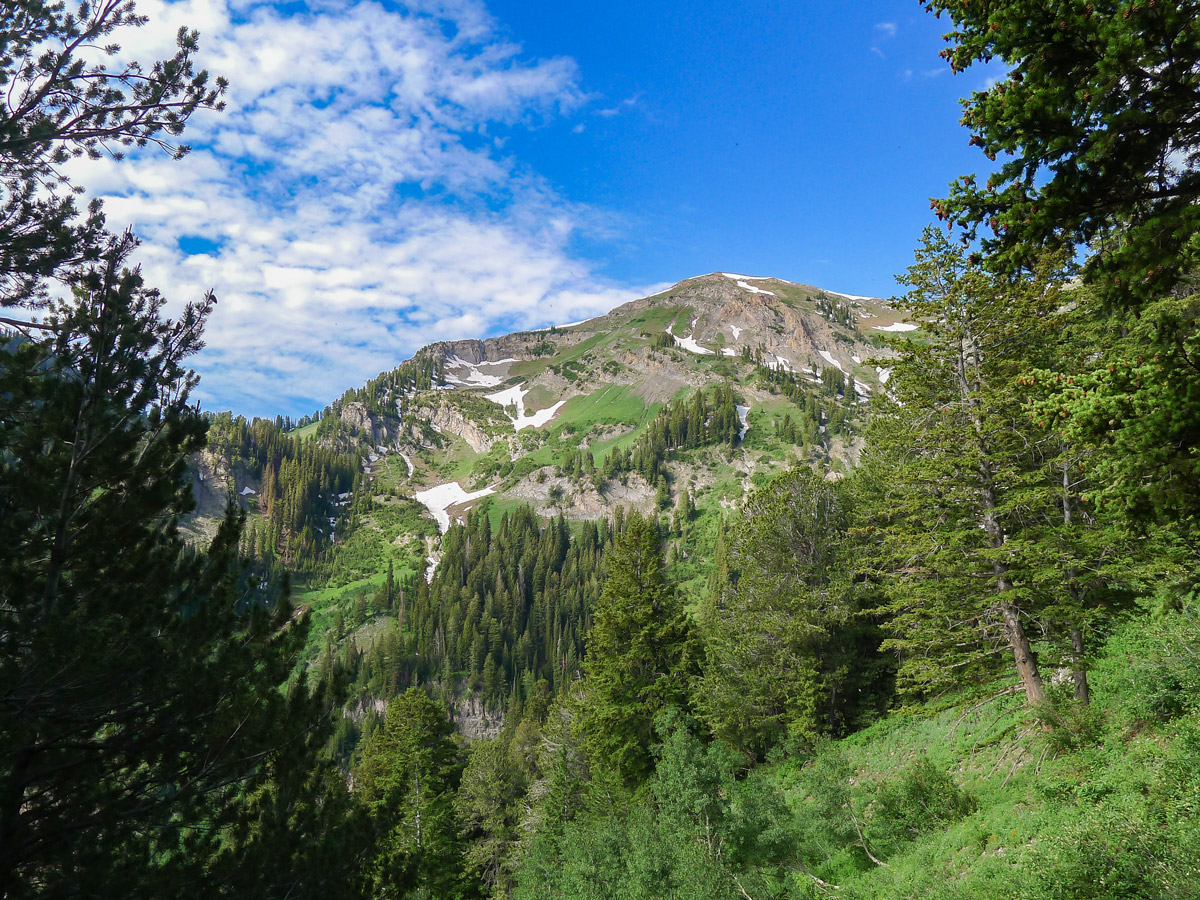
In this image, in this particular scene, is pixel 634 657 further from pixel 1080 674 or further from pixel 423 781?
pixel 423 781

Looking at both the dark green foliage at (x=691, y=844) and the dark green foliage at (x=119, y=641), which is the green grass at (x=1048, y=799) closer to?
the dark green foliage at (x=691, y=844)

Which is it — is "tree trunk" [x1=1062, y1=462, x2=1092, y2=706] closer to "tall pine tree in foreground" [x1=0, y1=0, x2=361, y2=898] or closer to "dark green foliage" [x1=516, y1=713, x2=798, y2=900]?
"dark green foliage" [x1=516, y1=713, x2=798, y2=900]

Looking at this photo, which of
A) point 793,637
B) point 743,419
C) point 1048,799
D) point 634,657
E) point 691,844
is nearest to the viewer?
point 1048,799

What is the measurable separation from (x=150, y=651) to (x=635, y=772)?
20474 millimetres

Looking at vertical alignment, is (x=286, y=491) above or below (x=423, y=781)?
above

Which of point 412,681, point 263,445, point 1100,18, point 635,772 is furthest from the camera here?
point 263,445

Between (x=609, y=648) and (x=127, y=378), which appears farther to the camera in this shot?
(x=609, y=648)

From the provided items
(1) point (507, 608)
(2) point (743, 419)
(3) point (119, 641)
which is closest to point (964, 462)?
(3) point (119, 641)

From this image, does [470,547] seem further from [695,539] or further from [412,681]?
[695,539]

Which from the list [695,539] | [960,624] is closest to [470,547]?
[695,539]

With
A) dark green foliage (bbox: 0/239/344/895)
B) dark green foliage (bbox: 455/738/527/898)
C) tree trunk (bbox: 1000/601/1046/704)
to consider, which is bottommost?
dark green foliage (bbox: 455/738/527/898)

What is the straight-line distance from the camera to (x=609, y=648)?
77.9 ft

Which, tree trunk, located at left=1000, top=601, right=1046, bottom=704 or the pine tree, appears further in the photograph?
the pine tree

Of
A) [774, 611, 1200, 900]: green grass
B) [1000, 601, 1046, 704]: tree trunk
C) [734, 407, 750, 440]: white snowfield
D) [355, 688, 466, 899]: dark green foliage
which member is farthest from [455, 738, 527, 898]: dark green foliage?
[734, 407, 750, 440]: white snowfield
